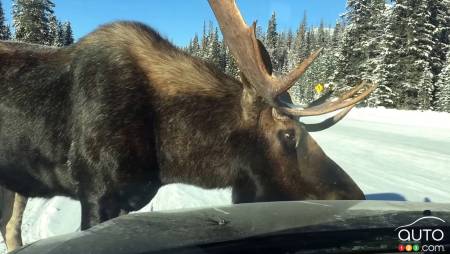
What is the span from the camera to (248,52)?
13.6 feet

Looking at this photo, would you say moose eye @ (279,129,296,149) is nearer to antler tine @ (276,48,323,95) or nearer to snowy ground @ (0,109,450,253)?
antler tine @ (276,48,323,95)

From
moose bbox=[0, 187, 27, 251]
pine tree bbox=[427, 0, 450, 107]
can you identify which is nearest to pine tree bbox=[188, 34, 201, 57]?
moose bbox=[0, 187, 27, 251]

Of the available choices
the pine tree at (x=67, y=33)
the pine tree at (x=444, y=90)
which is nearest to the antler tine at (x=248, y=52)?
the pine tree at (x=444, y=90)

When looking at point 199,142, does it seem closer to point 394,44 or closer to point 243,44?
point 243,44

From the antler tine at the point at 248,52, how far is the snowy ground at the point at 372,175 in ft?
4.17

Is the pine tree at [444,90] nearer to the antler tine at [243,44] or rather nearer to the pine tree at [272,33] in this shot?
the antler tine at [243,44]

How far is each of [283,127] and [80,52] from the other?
1.73 m

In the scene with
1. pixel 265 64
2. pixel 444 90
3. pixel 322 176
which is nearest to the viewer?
pixel 322 176

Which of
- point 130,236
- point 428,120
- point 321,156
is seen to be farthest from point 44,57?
point 428,120

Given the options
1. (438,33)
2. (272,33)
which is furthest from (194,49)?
(272,33)

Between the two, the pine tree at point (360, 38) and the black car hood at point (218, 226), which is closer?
the black car hood at point (218, 226)

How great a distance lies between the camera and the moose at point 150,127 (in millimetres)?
3865

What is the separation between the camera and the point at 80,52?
431cm

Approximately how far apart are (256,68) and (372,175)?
4.57 metres
